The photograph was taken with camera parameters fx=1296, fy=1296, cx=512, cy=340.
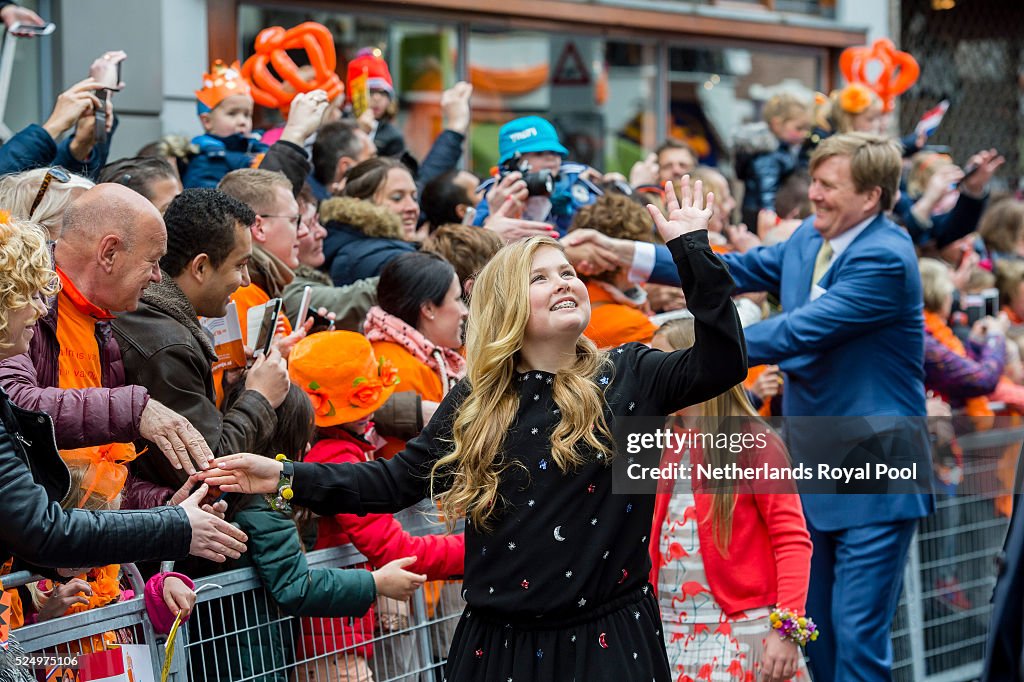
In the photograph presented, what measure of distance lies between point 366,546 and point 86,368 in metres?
0.99

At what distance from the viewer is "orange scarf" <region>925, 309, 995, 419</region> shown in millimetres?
6668

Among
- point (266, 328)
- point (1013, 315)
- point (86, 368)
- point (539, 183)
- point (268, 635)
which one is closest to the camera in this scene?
point (86, 368)

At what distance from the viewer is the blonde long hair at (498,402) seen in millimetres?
3184

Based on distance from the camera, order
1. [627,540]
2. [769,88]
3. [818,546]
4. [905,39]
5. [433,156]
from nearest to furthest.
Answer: [627,540]
[818,546]
[433,156]
[769,88]
[905,39]

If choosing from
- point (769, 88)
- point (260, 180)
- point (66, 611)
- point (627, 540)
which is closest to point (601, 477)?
point (627, 540)

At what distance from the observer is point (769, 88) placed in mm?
10883

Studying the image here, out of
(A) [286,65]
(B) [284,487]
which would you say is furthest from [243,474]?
(A) [286,65]

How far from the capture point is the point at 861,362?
4.96 meters

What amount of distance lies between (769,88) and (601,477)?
27.2 ft

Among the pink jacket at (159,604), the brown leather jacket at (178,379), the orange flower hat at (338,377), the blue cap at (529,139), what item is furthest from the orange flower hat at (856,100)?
the pink jacket at (159,604)

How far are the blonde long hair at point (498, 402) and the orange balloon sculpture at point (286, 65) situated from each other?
3.31m

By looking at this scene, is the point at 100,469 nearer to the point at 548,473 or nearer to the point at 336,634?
the point at 336,634

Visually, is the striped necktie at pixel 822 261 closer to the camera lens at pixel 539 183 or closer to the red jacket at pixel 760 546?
the camera lens at pixel 539 183

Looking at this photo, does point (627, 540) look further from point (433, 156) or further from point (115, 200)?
point (433, 156)
